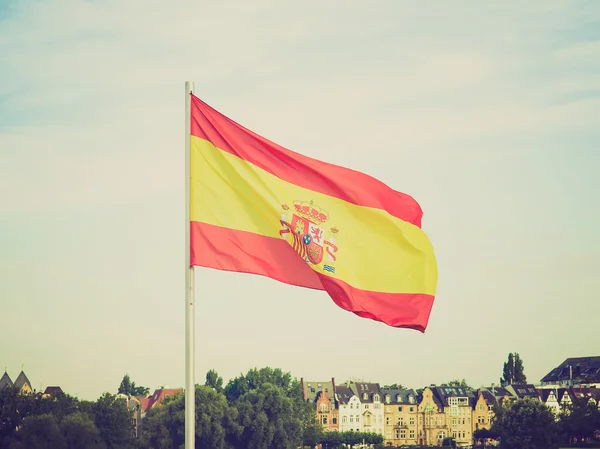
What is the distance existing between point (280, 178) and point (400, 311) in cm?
241

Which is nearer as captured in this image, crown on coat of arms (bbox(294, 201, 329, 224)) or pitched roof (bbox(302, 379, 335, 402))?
crown on coat of arms (bbox(294, 201, 329, 224))

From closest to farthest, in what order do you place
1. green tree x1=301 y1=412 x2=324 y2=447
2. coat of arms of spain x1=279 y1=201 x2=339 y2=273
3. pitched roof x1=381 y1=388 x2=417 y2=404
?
coat of arms of spain x1=279 y1=201 x2=339 y2=273 → green tree x1=301 y1=412 x2=324 y2=447 → pitched roof x1=381 y1=388 x2=417 y2=404

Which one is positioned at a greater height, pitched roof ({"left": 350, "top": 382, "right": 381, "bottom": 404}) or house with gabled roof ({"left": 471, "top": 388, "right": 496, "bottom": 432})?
pitched roof ({"left": 350, "top": 382, "right": 381, "bottom": 404})

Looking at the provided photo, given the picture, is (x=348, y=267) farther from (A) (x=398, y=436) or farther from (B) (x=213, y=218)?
(A) (x=398, y=436)

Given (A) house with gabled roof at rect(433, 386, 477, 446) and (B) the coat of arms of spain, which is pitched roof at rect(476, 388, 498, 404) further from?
(B) the coat of arms of spain

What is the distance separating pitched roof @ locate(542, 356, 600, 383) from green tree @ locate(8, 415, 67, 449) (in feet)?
358

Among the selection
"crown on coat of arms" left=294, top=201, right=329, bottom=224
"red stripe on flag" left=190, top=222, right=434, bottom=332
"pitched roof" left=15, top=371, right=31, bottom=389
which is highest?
"pitched roof" left=15, top=371, right=31, bottom=389

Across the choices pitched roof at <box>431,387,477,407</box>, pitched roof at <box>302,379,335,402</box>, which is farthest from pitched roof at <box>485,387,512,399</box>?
pitched roof at <box>302,379,335,402</box>

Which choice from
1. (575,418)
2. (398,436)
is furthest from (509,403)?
(398,436)

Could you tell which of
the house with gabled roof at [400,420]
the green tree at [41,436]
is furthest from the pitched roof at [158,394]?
the green tree at [41,436]

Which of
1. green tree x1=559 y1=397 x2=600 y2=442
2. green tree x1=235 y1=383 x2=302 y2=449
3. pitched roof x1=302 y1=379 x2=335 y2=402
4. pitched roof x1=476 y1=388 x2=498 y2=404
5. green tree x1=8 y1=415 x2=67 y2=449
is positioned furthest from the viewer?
pitched roof x1=476 y1=388 x2=498 y2=404

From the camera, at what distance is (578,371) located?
6865 inches

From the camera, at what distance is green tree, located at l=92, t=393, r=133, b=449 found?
9588 cm

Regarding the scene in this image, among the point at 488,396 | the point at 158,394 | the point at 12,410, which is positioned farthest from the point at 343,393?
the point at 12,410
